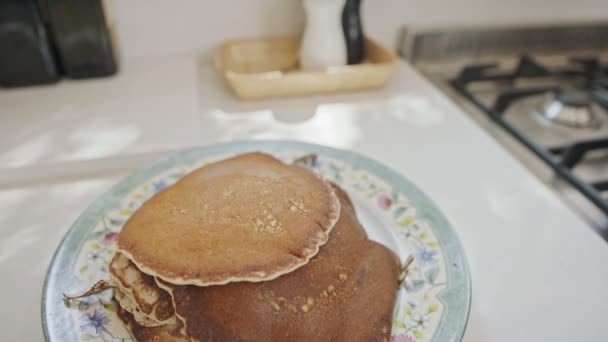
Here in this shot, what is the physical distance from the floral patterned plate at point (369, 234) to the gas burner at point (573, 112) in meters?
0.57

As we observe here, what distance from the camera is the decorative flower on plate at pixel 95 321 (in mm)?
397

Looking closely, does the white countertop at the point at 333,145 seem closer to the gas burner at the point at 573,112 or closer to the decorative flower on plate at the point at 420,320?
the decorative flower on plate at the point at 420,320

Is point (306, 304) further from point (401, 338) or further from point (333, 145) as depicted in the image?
point (333, 145)

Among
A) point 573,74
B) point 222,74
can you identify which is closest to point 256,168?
point 222,74

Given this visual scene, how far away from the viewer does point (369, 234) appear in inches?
21.0

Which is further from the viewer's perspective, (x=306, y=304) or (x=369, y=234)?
(x=369, y=234)

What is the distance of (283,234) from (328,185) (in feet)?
0.37

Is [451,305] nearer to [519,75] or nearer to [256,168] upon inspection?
[256,168]

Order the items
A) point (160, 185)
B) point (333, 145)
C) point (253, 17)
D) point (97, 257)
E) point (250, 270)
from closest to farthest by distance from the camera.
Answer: point (250, 270) < point (97, 257) < point (160, 185) < point (333, 145) < point (253, 17)

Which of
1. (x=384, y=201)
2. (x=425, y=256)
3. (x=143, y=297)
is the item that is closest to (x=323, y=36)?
(x=384, y=201)

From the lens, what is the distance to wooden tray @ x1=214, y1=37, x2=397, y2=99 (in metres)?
0.82

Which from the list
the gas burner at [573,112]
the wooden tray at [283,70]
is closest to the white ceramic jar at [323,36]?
the wooden tray at [283,70]

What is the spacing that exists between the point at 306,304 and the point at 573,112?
0.86 m

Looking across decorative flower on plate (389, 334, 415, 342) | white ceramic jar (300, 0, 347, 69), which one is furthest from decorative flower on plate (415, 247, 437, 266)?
white ceramic jar (300, 0, 347, 69)
